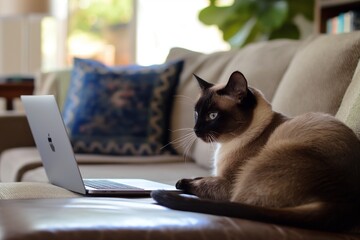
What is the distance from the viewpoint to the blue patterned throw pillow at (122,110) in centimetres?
304

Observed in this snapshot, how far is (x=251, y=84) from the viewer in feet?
8.39

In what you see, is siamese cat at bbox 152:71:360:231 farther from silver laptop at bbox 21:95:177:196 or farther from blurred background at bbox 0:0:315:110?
blurred background at bbox 0:0:315:110

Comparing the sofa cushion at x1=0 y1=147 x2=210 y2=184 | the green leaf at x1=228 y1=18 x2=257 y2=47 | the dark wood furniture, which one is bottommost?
the dark wood furniture

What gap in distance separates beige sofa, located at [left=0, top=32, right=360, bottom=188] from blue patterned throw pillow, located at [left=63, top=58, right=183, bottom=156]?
0.22 feet

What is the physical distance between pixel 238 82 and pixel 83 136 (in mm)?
1497

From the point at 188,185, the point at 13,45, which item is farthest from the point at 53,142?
the point at 13,45

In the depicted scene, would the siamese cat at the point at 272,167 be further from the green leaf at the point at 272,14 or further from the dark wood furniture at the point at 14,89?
the dark wood furniture at the point at 14,89

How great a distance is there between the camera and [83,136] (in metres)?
3.04

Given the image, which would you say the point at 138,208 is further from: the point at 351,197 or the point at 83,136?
the point at 83,136

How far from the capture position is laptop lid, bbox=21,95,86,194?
70.3 inches

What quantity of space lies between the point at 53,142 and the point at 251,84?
3.01 feet

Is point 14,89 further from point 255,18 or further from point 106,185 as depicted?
point 106,185

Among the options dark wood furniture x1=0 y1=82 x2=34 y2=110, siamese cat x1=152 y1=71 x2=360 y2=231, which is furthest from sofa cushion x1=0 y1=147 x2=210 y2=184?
dark wood furniture x1=0 y1=82 x2=34 y2=110

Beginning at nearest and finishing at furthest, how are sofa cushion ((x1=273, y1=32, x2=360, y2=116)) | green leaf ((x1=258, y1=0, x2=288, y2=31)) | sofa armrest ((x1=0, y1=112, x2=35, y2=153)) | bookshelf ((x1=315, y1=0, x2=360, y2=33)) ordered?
sofa cushion ((x1=273, y1=32, x2=360, y2=116)), sofa armrest ((x1=0, y1=112, x2=35, y2=153)), bookshelf ((x1=315, y1=0, x2=360, y2=33)), green leaf ((x1=258, y1=0, x2=288, y2=31))
